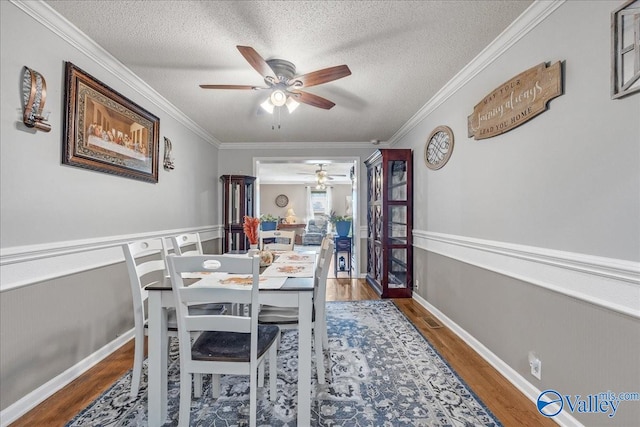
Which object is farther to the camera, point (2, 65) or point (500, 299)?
point (500, 299)

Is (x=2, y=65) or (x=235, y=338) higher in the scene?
(x=2, y=65)

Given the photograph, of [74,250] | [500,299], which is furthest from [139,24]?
[500,299]

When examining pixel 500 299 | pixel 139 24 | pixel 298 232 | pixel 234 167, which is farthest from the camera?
pixel 298 232

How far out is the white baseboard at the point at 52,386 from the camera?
159cm

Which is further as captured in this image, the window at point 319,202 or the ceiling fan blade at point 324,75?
the window at point 319,202

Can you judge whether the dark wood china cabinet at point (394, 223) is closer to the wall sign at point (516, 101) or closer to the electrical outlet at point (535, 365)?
the wall sign at point (516, 101)

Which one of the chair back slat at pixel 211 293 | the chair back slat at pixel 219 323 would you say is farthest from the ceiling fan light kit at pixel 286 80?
the chair back slat at pixel 219 323

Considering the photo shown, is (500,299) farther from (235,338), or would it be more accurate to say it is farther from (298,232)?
(298,232)

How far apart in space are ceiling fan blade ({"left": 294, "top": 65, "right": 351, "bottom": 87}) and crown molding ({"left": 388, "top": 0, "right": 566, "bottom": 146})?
1.11 m

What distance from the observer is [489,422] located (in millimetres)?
1589

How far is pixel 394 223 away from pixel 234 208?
2.66 metres

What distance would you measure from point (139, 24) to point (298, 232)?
29.1ft

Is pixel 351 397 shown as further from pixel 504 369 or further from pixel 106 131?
pixel 106 131

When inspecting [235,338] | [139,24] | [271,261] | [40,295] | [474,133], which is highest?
[139,24]
